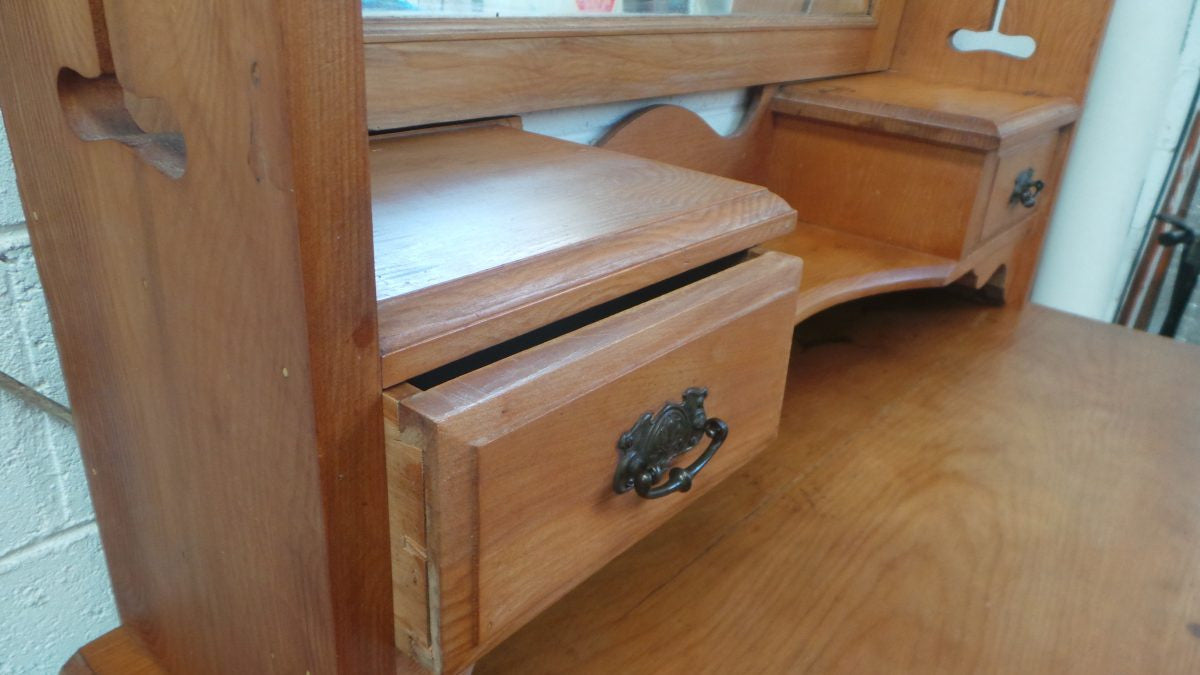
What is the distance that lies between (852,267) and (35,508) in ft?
2.62

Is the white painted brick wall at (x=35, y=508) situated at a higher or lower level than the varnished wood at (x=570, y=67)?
lower

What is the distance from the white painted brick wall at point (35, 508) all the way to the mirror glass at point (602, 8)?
12.0 inches

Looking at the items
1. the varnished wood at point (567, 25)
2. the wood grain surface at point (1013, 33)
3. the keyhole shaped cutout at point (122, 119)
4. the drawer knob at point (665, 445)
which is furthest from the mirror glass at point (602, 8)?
the drawer knob at point (665, 445)

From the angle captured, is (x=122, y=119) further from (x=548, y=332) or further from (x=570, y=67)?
(x=570, y=67)

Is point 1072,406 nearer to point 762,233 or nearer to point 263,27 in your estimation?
point 762,233

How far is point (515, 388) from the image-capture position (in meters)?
0.39

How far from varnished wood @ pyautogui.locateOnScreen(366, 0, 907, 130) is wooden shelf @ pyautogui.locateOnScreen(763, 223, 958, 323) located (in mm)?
209

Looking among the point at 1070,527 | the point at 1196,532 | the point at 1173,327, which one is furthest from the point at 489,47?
the point at 1173,327

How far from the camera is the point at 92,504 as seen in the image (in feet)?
2.06

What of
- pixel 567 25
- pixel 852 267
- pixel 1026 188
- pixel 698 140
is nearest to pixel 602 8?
pixel 567 25

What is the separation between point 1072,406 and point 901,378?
190 millimetres

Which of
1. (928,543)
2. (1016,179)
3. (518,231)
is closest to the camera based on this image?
(518,231)

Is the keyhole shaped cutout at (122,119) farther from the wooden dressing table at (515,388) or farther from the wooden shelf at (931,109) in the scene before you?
the wooden shelf at (931,109)

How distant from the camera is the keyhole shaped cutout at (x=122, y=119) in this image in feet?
1.26
